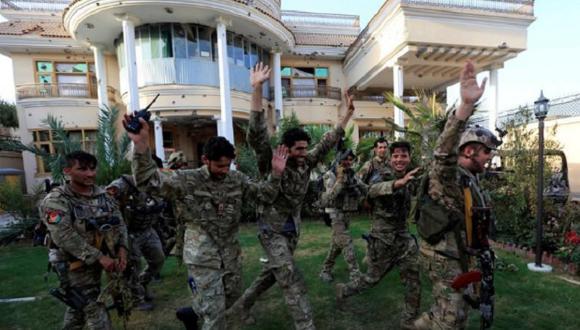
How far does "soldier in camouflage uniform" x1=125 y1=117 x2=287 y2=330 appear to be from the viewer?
2.25 meters

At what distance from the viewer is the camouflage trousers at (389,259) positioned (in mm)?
2953

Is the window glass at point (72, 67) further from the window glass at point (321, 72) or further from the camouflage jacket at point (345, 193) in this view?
the camouflage jacket at point (345, 193)

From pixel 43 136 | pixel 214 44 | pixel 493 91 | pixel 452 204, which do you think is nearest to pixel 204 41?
pixel 214 44

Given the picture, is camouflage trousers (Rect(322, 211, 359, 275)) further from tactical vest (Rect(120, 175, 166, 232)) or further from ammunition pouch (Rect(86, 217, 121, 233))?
ammunition pouch (Rect(86, 217, 121, 233))

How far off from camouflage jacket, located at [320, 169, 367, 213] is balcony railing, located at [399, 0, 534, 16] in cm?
1110

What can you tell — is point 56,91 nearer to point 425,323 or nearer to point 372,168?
point 372,168

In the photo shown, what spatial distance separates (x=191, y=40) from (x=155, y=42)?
136 cm

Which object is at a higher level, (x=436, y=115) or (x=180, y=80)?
(x=180, y=80)

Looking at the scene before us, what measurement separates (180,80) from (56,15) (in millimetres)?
8750

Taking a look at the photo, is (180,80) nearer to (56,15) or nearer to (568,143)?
(56,15)

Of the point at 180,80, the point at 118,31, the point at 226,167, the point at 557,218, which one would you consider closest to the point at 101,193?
the point at 226,167

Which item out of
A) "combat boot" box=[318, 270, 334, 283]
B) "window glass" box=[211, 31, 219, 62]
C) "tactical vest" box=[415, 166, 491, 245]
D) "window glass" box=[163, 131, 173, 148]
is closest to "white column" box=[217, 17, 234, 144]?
"window glass" box=[211, 31, 219, 62]

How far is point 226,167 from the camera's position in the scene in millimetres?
2377

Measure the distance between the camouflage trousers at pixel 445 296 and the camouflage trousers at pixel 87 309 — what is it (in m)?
2.44
